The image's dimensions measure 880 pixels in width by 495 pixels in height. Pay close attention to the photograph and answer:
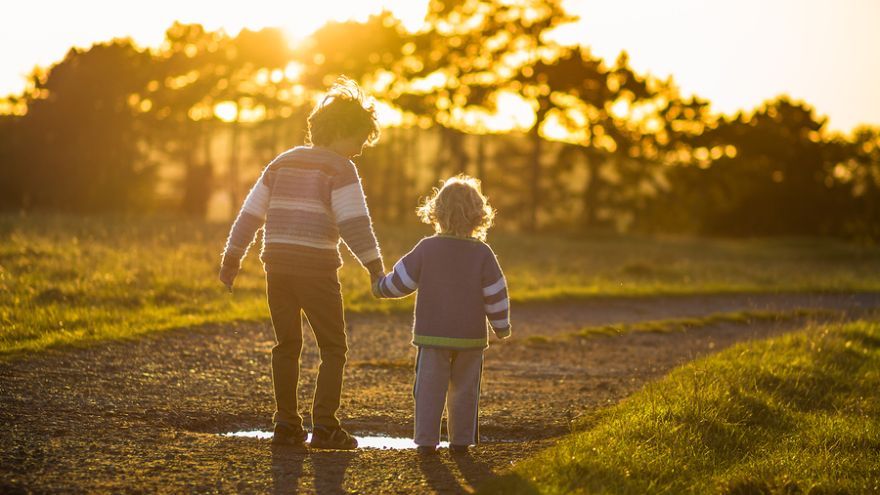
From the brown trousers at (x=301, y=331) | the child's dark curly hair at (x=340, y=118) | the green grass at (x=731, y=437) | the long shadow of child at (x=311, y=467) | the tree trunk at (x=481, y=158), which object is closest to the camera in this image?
the long shadow of child at (x=311, y=467)

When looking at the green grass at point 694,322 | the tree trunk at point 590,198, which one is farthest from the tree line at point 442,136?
the green grass at point 694,322

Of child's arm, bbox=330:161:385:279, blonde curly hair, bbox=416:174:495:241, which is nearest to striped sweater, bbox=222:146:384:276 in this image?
child's arm, bbox=330:161:385:279

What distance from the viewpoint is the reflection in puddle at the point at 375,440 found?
6.73 meters

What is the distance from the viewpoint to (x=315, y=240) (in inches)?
257

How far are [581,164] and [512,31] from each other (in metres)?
10.0

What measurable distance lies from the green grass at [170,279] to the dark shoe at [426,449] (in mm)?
4263

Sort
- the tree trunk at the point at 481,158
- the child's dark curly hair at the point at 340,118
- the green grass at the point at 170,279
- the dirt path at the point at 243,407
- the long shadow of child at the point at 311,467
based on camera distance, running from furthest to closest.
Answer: the tree trunk at the point at 481,158 → the green grass at the point at 170,279 → the child's dark curly hair at the point at 340,118 → the dirt path at the point at 243,407 → the long shadow of child at the point at 311,467

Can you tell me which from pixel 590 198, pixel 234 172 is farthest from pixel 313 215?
pixel 590 198

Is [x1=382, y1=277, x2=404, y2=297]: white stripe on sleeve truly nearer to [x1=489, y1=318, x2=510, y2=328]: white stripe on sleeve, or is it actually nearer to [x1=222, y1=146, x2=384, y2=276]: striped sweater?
[x1=222, y1=146, x2=384, y2=276]: striped sweater

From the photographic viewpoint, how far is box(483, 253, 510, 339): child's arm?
650cm

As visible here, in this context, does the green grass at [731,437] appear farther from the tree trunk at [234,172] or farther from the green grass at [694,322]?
the tree trunk at [234,172]

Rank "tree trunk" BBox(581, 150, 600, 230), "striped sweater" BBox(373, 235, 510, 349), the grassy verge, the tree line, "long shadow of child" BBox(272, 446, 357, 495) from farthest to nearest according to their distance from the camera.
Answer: "tree trunk" BBox(581, 150, 600, 230) → the tree line → the grassy verge → "striped sweater" BBox(373, 235, 510, 349) → "long shadow of child" BBox(272, 446, 357, 495)

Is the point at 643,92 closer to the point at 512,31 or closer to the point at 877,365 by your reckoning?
the point at 512,31

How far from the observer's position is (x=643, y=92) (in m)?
47.7
